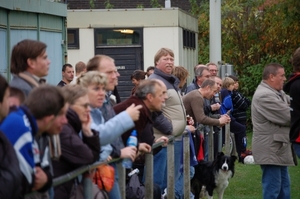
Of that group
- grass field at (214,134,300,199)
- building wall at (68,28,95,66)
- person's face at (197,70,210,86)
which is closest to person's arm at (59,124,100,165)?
grass field at (214,134,300,199)

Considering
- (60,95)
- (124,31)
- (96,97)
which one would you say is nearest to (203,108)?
(96,97)

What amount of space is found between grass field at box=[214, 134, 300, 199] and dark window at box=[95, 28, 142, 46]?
323 inches

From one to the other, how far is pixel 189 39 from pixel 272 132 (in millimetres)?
18616

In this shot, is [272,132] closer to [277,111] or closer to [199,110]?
[277,111]

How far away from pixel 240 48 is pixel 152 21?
351 inches

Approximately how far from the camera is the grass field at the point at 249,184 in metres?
13.6

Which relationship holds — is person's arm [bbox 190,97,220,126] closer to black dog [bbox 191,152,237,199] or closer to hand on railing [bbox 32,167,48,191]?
black dog [bbox 191,152,237,199]

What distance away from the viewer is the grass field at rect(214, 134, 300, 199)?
1363cm

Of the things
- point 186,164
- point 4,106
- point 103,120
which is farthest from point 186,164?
point 4,106

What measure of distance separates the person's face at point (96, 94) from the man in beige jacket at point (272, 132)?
154 inches

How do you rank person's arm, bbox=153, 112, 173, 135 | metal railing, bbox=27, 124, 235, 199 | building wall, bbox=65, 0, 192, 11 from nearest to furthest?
1. metal railing, bbox=27, 124, 235, 199
2. person's arm, bbox=153, 112, 173, 135
3. building wall, bbox=65, 0, 192, 11

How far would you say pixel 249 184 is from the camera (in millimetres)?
14992

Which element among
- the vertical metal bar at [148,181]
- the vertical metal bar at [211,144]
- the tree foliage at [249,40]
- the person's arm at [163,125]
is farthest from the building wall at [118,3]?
the vertical metal bar at [148,181]

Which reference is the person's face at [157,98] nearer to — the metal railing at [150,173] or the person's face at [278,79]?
the metal railing at [150,173]
